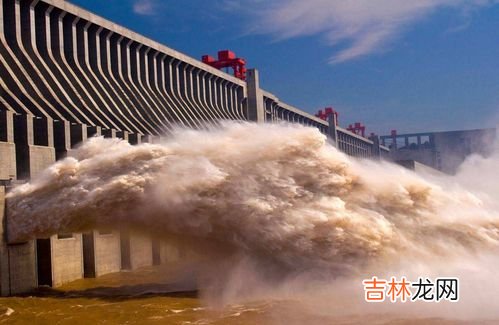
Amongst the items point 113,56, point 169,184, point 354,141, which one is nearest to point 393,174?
point 169,184

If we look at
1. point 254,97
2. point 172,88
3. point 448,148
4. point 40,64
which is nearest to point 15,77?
point 40,64

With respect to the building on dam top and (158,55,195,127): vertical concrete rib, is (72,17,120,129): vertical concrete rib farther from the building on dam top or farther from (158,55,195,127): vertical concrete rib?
the building on dam top

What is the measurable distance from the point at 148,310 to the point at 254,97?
56.9 meters

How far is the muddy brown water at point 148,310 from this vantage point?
60.4 ft

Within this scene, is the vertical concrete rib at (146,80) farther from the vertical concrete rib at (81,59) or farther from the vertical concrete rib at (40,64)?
the vertical concrete rib at (40,64)

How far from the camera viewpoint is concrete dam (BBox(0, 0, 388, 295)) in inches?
1070

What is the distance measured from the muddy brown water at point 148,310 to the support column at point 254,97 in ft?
165

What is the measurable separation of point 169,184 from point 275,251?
4921mm

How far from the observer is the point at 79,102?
1652 inches

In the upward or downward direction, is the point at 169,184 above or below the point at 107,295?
above

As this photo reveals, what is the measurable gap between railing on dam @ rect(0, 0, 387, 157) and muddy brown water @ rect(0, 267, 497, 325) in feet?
40.2

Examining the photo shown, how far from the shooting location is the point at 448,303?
62.4 feet

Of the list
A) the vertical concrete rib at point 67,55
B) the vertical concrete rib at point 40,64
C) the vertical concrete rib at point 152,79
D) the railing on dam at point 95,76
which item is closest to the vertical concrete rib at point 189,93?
the railing on dam at point 95,76

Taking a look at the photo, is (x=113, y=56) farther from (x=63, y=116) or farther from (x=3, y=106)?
(x=3, y=106)
